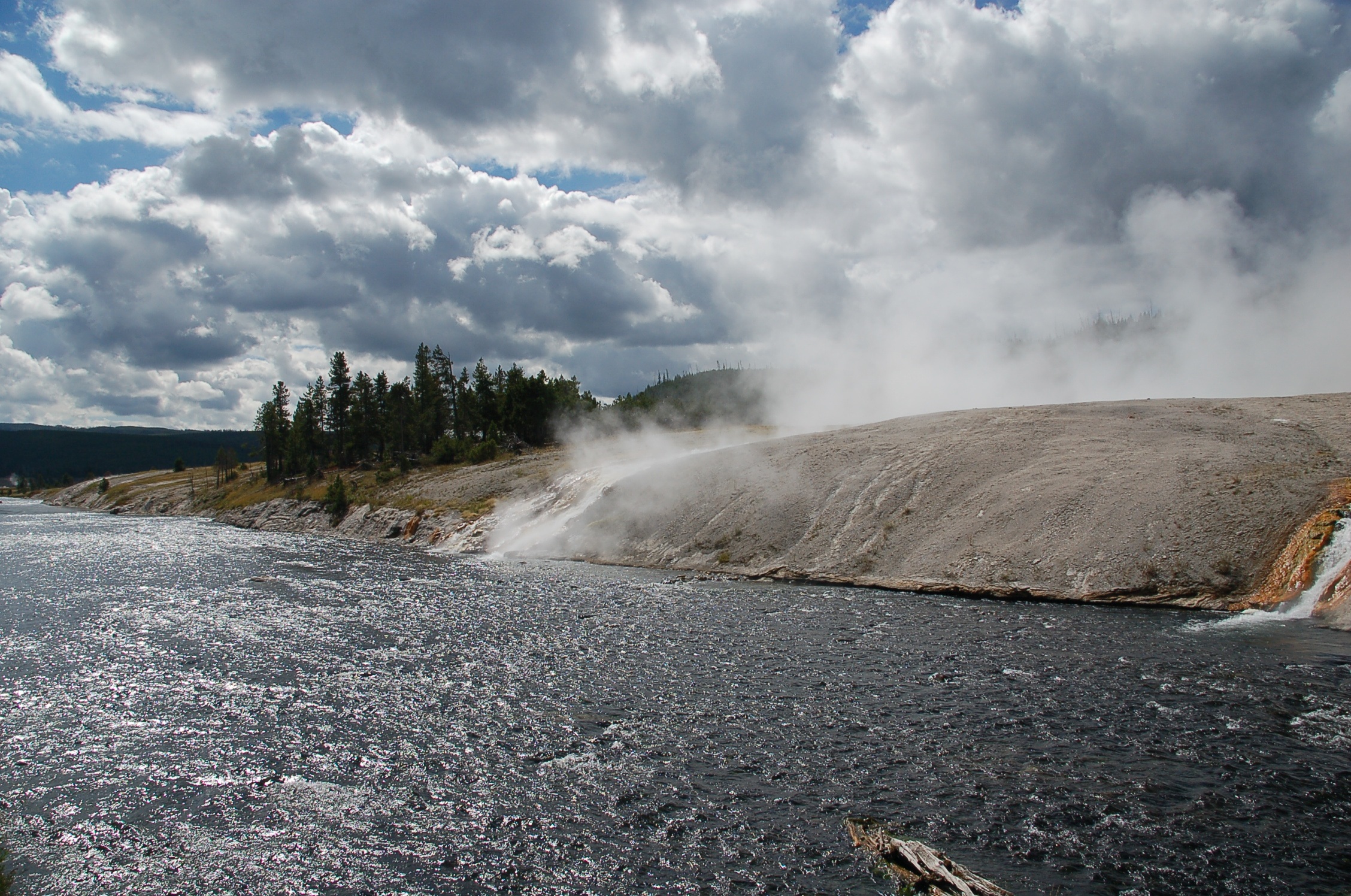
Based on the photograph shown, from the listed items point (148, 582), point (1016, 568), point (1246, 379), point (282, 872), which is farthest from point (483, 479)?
point (1246, 379)

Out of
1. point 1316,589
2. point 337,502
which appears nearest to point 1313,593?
point 1316,589

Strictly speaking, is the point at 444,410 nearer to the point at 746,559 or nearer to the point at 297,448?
the point at 297,448

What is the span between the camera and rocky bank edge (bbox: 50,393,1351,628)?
108 feet

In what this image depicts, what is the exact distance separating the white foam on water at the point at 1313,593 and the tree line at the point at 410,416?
89.7 meters

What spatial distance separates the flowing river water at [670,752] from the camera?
12344mm

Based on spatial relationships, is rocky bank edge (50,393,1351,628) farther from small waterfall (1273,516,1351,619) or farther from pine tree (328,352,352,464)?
pine tree (328,352,352,464)

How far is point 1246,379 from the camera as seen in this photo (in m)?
87.8

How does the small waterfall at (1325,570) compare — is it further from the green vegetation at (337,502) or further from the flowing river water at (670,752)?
the green vegetation at (337,502)

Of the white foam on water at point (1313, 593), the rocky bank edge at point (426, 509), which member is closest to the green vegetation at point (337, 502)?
the rocky bank edge at point (426, 509)

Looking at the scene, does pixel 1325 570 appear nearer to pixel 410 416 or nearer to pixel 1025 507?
pixel 1025 507

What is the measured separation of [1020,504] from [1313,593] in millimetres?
13284

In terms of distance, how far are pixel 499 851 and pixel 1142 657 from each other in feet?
68.4

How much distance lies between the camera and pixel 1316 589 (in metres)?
29.3

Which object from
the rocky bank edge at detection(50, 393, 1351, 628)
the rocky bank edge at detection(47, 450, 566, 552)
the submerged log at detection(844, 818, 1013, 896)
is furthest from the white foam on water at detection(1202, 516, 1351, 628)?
the rocky bank edge at detection(47, 450, 566, 552)
